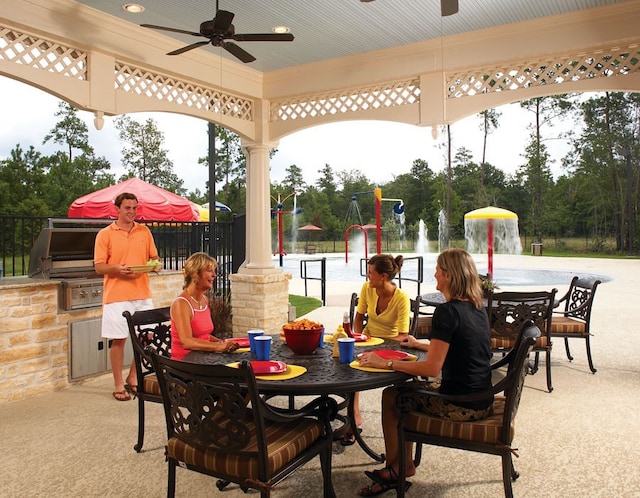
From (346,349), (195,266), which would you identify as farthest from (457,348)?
(195,266)

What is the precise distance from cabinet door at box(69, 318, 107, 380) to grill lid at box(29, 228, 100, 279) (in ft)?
1.55

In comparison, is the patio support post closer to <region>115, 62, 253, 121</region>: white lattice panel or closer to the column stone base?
the column stone base

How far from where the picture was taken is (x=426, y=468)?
9.55ft

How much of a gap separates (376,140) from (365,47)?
39.2 meters

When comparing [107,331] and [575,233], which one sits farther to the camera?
[575,233]

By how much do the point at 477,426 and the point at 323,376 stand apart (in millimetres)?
703

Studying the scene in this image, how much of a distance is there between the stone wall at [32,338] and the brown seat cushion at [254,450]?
264 centimetres

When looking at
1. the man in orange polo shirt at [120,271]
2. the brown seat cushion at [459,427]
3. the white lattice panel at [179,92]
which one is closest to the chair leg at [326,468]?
the brown seat cushion at [459,427]

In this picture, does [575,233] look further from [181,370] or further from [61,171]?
[181,370]

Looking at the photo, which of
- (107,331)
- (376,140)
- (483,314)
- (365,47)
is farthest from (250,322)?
(376,140)

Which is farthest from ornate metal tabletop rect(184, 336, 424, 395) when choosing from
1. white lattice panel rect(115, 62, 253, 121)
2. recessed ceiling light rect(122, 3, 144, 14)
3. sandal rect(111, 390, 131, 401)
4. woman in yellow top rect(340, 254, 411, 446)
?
white lattice panel rect(115, 62, 253, 121)

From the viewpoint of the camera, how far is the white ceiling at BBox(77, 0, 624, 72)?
4164 mm

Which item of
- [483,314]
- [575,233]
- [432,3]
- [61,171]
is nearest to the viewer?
[483,314]

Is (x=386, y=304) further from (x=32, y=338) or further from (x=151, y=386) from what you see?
(x=32, y=338)
